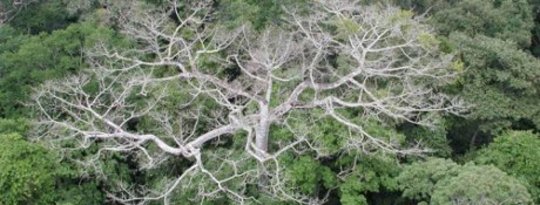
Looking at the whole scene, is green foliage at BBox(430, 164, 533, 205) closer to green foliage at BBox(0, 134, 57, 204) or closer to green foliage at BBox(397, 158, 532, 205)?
green foliage at BBox(397, 158, 532, 205)

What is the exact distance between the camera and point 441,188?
1420 centimetres

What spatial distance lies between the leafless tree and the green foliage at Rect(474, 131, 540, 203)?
4.69 feet

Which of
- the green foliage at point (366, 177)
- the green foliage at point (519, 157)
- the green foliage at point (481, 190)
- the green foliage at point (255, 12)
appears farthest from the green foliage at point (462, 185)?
the green foliage at point (255, 12)

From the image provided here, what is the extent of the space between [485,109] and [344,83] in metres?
3.55

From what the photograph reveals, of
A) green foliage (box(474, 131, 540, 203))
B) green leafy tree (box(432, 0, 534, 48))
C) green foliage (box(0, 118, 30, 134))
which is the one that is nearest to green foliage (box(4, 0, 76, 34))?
green foliage (box(0, 118, 30, 134))

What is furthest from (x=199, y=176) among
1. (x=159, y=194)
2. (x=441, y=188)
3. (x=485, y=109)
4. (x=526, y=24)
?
(x=526, y=24)

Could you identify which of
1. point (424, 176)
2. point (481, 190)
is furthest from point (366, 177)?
point (481, 190)

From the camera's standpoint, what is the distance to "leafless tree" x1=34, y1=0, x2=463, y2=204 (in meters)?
15.3

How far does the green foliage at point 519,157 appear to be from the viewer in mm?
15430

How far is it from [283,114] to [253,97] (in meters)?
0.83

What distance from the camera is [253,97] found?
15.4 m

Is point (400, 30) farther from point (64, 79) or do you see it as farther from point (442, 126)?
point (64, 79)

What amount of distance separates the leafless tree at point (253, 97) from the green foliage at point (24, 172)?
57 cm

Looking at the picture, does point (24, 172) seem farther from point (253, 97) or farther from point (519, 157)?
point (519, 157)
